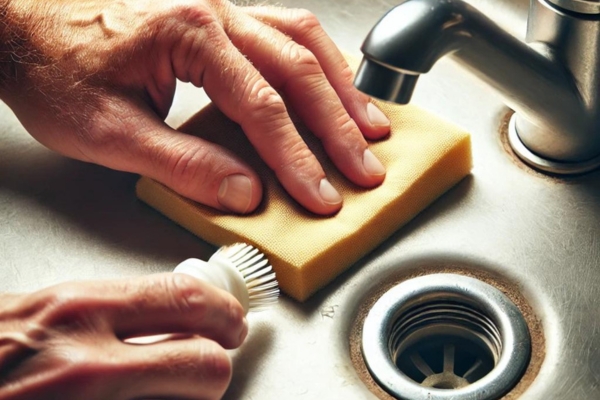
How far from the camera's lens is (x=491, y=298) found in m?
0.67

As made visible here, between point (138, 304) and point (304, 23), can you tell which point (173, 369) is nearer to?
point (138, 304)

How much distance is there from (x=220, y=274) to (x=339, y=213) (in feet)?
0.39

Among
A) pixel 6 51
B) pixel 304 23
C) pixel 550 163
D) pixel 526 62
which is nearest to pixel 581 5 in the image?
pixel 526 62

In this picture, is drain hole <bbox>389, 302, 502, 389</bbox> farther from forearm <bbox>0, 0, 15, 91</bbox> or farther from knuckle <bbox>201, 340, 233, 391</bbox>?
forearm <bbox>0, 0, 15, 91</bbox>

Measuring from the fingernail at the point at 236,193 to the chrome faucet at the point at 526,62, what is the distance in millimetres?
152

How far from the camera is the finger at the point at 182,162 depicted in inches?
27.5

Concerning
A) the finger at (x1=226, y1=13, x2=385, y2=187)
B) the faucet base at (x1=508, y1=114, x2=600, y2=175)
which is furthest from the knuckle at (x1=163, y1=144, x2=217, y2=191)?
the faucet base at (x1=508, y1=114, x2=600, y2=175)

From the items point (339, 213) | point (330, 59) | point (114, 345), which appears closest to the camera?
point (114, 345)

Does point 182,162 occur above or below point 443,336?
above

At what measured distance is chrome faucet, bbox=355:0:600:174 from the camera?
574mm

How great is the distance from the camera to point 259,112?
28.3 inches

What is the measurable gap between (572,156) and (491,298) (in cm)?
17

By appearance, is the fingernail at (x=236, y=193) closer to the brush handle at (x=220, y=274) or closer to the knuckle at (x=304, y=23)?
the brush handle at (x=220, y=274)

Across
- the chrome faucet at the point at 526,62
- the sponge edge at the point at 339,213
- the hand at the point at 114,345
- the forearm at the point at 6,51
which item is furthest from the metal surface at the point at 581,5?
the forearm at the point at 6,51
